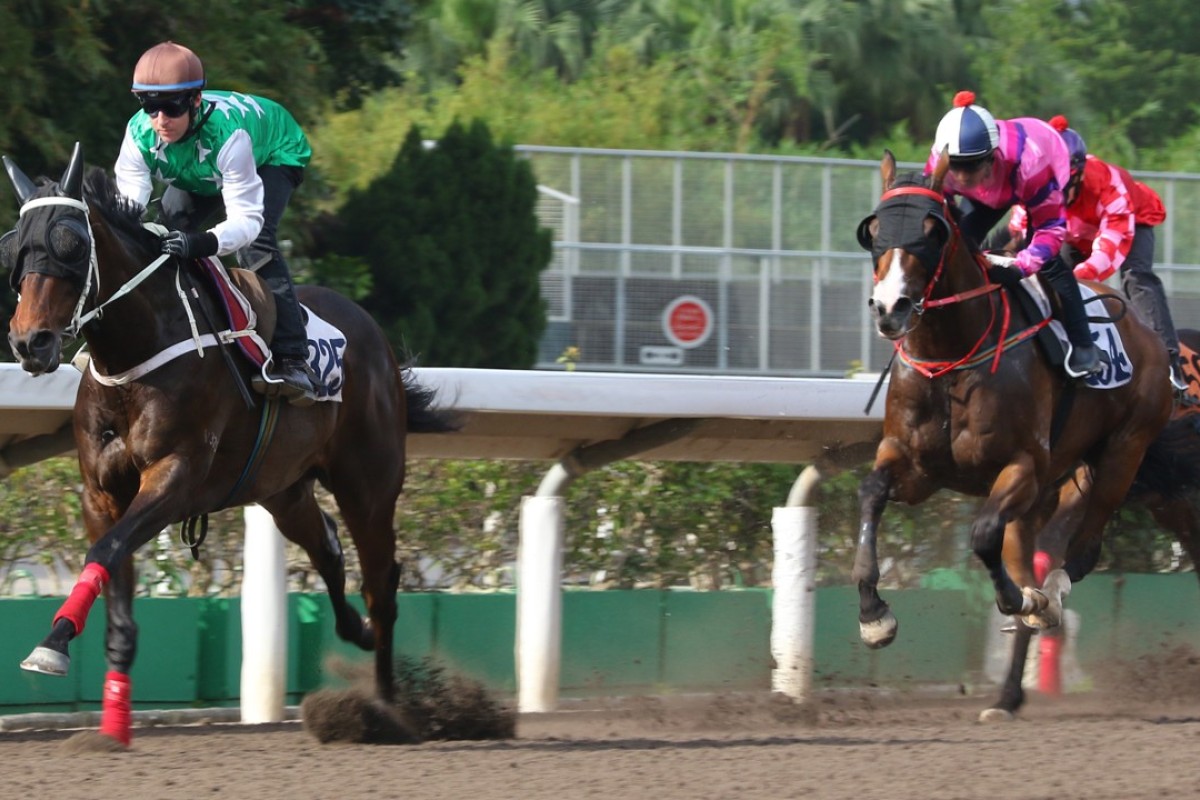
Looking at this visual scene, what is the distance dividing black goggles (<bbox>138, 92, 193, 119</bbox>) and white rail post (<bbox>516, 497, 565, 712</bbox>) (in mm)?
2274

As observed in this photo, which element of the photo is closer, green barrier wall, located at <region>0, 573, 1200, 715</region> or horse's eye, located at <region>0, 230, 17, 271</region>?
horse's eye, located at <region>0, 230, 17, 271</region>

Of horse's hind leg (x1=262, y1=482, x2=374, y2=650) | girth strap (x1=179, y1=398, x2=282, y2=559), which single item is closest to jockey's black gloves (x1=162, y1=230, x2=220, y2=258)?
girth strap (x1=179, y1=398, x2=282, y2=559)

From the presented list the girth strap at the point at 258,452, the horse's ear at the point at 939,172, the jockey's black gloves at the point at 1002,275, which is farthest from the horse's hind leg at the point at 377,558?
the jockey's black gloves at the point at 1002,275

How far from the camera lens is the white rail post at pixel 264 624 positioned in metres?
6.45

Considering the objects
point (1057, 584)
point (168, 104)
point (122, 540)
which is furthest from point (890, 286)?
point (122, 540)

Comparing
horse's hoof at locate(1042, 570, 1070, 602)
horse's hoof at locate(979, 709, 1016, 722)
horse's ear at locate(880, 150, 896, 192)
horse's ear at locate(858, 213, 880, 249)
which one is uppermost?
horse's ear at locate(880, 150, 896, 192)

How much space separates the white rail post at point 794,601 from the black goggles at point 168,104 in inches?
115

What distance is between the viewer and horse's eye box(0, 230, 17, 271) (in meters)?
4.75

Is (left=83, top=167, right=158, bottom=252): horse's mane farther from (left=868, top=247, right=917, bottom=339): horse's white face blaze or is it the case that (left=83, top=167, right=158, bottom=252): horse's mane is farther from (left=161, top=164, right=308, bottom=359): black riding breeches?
(left=868, top=247, right=917, bottom=339): horse's white face blaze

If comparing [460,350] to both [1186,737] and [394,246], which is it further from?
[1186,737]

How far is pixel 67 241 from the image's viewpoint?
4.75 metres

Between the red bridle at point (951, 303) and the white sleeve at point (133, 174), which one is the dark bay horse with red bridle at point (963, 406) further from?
the white sleeve at point (133, 174)

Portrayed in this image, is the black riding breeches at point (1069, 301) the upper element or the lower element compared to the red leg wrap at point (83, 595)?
upper

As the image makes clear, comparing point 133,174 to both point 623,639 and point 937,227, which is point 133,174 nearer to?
point 937,227
